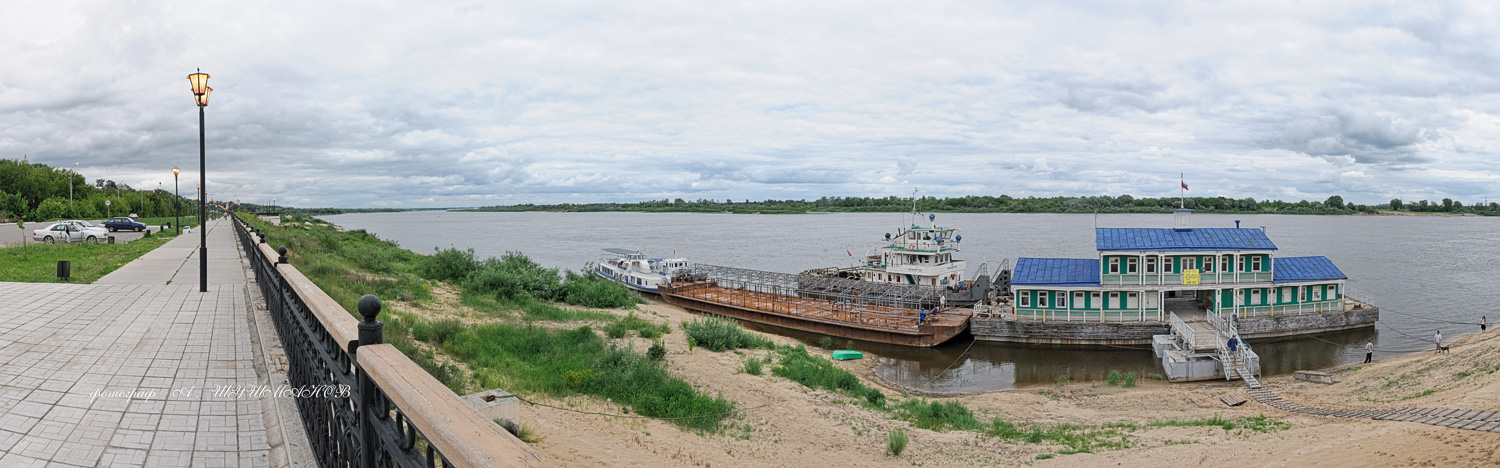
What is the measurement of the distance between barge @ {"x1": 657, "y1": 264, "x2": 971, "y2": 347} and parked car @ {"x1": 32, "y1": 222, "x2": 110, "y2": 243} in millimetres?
27446

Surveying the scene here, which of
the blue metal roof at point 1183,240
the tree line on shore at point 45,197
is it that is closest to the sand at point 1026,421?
the blue metal roof at point 1183,240

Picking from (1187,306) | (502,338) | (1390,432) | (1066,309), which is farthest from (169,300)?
(1187,306)

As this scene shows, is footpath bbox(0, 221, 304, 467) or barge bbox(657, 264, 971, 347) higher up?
footpath bbox(0, 221, 304, 467)

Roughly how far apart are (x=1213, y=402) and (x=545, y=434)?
18.6m

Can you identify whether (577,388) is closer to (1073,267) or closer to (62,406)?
(62,406)

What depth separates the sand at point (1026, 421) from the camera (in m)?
12.1

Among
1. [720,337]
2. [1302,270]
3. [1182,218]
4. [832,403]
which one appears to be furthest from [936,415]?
[1302,270]

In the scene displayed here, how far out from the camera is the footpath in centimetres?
507

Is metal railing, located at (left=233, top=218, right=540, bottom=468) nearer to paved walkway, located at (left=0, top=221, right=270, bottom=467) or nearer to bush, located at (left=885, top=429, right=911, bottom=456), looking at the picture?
paved walkway, located at (left=0, top=221, right=270, bottom=467)

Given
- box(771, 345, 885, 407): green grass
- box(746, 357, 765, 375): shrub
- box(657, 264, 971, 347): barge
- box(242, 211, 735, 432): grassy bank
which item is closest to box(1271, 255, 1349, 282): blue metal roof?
box(657, 264, 971, 347): barge

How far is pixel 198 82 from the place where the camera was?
14.3 metres

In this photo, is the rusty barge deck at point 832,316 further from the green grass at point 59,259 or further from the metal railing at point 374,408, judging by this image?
the metal railing at point 374,408

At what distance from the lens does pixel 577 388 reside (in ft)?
47.8

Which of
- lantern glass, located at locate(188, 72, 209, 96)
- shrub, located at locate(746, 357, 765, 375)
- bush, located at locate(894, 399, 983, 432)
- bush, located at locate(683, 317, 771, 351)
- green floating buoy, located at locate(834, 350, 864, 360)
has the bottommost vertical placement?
green floating buoy, located at locate(834, 350, 864, 360)
